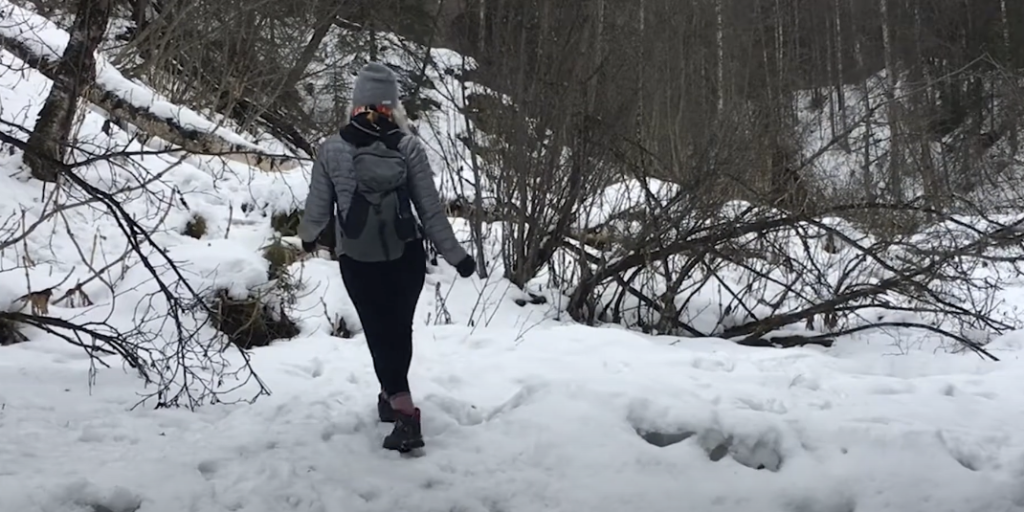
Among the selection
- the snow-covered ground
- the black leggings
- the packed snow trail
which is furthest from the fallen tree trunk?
the black leggings

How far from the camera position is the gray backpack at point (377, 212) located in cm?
313

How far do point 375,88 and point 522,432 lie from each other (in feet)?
5.22

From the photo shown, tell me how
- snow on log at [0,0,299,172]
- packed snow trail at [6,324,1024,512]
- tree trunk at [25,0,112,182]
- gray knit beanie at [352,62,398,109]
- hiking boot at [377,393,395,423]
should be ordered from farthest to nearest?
1. snow on log at [0,0,299,172]
2. tree trunk at [25,0,112,182]
3. hiking boot at [377,393,395,423]
4. gray knit beanie at [352,62,398,109]
5. packed snow trail at [6,324,1024,512]

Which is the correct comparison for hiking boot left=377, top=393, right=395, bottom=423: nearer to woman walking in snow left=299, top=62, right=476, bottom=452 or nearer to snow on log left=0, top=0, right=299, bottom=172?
woman walking in snow left=299, top=62, right=476, bottom=452

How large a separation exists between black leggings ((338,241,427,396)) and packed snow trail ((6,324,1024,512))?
36cm

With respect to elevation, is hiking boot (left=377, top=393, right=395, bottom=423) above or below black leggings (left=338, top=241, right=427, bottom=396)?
below

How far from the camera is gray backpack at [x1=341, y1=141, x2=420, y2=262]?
3.13 m

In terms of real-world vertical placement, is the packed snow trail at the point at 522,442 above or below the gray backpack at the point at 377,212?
below

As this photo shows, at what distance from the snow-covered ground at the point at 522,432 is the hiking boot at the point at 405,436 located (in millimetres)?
44

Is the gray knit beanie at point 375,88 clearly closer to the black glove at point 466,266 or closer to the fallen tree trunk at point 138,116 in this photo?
the black glove at point 466,266

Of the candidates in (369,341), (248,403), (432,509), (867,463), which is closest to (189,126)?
(248,403)

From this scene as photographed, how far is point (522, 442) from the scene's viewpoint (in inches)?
138

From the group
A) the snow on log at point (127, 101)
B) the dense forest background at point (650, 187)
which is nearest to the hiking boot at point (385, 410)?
the dense forest background at point (650, 187)

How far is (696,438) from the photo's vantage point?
11.8ft
